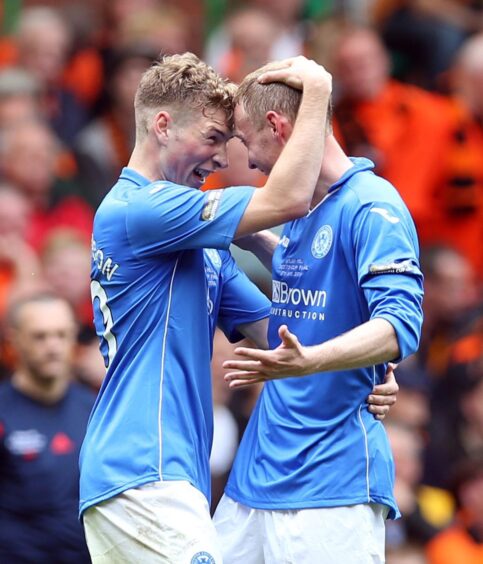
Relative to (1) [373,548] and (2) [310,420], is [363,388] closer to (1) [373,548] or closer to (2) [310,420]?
(2) [310,420]

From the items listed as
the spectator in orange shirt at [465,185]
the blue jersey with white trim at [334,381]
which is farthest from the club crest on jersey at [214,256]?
the spectator in orange shirt at [465,185]

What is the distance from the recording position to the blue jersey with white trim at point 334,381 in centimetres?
491

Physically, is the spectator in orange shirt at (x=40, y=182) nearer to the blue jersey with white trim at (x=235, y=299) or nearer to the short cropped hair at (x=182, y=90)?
the blue jersey with white trim at (x=235, y=299)

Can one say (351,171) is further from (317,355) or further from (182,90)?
(317,355)

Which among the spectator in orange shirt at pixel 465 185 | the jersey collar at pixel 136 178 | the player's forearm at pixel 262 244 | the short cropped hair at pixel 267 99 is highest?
the short cropped hair at pixel 267 99

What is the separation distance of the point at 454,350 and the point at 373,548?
4428 millimetres

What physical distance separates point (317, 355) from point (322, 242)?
0.58 metres

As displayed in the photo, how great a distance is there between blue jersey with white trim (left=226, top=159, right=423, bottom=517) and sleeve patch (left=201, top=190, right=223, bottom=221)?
0.39m

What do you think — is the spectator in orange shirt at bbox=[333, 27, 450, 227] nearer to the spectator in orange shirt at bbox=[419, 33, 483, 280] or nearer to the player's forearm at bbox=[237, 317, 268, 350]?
the spectator in orange shirt at bbox=[419, 33, 483, 280]

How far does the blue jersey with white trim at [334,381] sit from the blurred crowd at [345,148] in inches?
95.4

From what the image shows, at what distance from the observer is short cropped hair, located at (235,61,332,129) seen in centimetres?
503

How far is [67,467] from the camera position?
22.9ft

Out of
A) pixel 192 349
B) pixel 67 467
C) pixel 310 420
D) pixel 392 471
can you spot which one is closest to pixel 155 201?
pixel 192 349

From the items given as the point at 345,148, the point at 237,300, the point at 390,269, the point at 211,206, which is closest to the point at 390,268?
the point at 390,269
